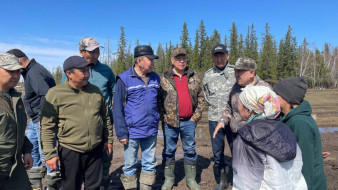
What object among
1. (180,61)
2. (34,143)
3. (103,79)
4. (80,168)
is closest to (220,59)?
(180,61)

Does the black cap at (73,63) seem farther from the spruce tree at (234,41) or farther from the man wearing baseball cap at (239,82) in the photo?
the spruce tree at (234,41)

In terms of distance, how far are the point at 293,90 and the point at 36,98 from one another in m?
4.15

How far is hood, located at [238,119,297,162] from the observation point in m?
1.87

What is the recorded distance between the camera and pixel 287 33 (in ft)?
192

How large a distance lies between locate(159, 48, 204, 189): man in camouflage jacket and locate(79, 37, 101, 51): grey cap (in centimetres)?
134

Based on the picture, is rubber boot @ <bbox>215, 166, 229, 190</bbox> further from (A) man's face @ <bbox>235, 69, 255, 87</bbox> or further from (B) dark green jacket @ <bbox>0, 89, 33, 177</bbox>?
(B) dark green jacket @ <bbox>0, 89, 33, 177</bbox>

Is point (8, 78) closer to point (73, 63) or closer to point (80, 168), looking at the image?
point (73, 63)

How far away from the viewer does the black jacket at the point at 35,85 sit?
3971 millimetres

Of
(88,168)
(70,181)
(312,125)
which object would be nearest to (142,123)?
(88,168)

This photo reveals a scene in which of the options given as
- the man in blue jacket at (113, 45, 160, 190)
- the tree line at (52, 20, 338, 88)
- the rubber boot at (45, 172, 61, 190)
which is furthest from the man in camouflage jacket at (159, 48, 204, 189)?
the tree line at (52, 20, 338, 88)

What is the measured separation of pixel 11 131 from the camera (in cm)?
261

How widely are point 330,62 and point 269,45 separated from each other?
112 feet

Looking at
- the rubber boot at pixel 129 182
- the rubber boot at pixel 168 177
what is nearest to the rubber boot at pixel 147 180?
the rubber boot at pixel 129 182

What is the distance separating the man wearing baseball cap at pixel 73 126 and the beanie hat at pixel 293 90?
7.90 ft
